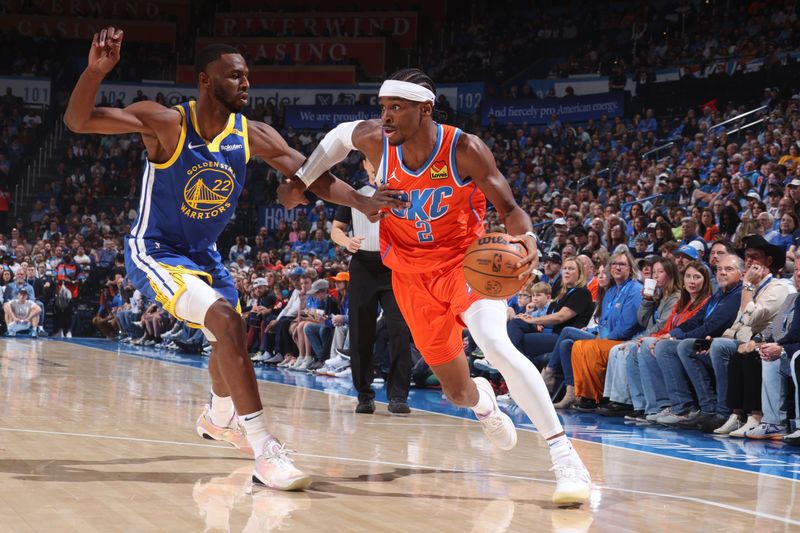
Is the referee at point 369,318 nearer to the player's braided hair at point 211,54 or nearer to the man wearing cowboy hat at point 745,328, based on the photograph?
the man wearing cowboy hat at point 745,328

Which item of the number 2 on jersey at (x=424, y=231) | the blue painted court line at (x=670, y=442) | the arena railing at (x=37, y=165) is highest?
the arena railing at (x=37, y=165)

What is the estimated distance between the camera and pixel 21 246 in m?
21.8

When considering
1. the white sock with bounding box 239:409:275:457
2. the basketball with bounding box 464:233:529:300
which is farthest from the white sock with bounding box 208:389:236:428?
the basketball with bounding box 464:233:529:300

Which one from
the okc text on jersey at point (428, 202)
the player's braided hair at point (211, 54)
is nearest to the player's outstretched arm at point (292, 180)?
the okc text on jersey at point (428, 202)

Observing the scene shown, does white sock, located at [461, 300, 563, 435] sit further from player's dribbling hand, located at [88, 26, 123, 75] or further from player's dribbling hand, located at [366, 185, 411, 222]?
player's dribbling hand, located at [88, 26, 123, 75]

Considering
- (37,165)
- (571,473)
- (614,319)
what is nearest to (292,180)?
(571,473)

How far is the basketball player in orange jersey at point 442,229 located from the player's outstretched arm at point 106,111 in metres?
0.68

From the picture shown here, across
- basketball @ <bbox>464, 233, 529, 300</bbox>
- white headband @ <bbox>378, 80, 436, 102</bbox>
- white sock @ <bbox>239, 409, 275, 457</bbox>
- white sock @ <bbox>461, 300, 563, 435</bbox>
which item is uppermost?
white headband @ <bbox>378, 80, 436, 102</bbox>

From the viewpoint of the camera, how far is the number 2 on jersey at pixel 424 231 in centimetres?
449

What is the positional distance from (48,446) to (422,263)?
89.6 inches

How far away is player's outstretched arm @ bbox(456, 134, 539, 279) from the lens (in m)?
4.25

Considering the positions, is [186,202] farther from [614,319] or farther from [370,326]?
[614,319]

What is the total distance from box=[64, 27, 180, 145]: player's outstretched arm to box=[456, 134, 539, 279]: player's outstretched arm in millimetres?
1398

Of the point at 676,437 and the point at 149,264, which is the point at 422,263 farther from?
the point at 676,437
